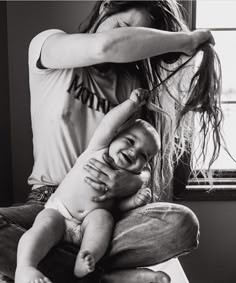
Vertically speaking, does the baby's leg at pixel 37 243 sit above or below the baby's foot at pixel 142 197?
below

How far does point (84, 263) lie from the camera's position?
103 centimetres

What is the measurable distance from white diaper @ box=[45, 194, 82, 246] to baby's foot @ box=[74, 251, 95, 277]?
10cm

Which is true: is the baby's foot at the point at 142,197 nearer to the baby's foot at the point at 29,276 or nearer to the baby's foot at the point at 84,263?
the baby's foot at the point at 84,263

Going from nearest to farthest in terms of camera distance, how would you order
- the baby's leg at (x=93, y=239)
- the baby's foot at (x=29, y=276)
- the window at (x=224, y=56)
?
the baby's foot at (x=29, y=276), the baby's leg at (x=93, y=239), the window at (x=224, y=56)

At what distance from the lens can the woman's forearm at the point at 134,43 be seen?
1.15 meters

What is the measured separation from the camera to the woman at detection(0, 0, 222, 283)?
116cm

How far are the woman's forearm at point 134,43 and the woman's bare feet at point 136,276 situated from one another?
0.55 metres

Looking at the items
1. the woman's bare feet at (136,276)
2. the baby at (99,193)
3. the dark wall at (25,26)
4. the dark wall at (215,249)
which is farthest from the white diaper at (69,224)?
the dark wall at (215,249)

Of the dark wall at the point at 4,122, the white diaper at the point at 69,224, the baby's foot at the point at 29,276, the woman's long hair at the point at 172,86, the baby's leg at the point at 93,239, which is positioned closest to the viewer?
the baby's foot at the point at 29,276

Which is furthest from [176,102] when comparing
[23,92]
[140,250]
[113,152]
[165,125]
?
[23,92]

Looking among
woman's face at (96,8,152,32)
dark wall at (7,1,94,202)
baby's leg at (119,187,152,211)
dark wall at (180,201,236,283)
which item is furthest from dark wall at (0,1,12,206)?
dark wall at (180,201,236,283)

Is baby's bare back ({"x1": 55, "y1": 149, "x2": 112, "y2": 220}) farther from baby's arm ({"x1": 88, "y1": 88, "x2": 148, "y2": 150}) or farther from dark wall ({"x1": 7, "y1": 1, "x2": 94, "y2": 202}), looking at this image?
dark wall ({"x1": 7, "y1": 1, "x2": 94, "y2": 202})

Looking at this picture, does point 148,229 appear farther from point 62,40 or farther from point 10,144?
point 10,144

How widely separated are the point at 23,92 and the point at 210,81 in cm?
93
